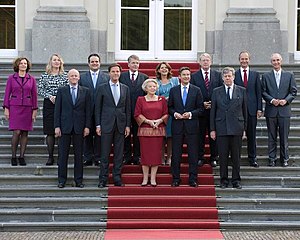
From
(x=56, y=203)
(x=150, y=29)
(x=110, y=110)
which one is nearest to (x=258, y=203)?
(x=110, y=110)

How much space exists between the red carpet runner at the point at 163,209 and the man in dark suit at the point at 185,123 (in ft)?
0.77

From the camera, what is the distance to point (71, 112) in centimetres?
1142

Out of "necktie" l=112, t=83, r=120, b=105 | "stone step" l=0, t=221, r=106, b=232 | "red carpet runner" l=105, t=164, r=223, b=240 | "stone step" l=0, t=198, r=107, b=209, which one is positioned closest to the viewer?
"red carpet runner" l=105, t=164, r=223, b=240

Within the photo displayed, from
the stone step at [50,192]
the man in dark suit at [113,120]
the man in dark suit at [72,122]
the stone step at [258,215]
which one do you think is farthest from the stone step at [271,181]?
the man in dark suit at [72,122]

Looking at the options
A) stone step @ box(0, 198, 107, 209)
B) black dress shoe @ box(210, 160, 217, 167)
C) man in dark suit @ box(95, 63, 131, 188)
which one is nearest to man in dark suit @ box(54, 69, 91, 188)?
man in dark suit @ box(95, 63, 131, 188)

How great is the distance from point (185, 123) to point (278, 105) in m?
1.71

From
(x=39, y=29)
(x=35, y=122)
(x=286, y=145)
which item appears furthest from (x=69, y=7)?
(x=286, y=145)

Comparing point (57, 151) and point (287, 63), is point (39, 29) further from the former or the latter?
point (287, 63)

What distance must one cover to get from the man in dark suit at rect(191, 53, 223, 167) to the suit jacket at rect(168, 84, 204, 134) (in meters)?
0.38

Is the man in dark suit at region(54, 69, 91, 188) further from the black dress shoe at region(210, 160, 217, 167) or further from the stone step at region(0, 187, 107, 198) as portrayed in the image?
the black dress shoe at region(210, 160, 217, 167)

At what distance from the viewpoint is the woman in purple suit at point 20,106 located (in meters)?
12.0

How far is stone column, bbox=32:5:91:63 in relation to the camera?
15.5 metres

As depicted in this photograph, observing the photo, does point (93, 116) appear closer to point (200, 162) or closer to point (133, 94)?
point (133, 94)

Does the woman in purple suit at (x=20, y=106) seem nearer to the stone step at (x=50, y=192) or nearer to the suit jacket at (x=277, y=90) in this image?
the stone step at (x=50, y=192)
